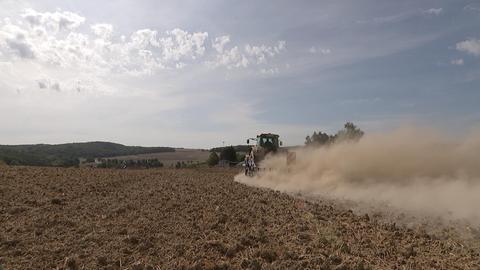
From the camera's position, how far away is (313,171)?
2475 centimetres

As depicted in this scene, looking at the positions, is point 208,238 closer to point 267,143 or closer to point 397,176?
point 397,176

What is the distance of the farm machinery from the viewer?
103 ft

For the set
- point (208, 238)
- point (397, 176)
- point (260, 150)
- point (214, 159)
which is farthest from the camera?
point (214, 159)

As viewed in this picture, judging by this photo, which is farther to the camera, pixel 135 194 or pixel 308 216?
pixel 135 194

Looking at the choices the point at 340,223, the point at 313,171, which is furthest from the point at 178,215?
the point at 313,171

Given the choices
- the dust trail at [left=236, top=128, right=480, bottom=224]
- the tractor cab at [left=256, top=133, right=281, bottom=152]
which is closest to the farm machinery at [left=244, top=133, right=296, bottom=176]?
the tractor cab at [left=256, top=133, right=281, bottom=152]

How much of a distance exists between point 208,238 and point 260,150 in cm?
2202

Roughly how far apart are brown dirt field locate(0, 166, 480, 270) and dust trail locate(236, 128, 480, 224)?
2720mm

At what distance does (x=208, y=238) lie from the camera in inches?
404

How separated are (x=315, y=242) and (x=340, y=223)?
2695 millimetres

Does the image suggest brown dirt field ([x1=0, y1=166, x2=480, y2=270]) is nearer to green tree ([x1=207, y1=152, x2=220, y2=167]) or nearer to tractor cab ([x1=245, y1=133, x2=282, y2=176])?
tractor cab ([x1=245, y1=133, x2=282, y2=176])

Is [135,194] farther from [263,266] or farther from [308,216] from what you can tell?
[263,266]

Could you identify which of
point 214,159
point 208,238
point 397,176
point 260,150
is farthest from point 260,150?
point 214,159

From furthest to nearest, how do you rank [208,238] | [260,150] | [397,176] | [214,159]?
[214,159]
[260,150]
[397,176]
[208,238]
